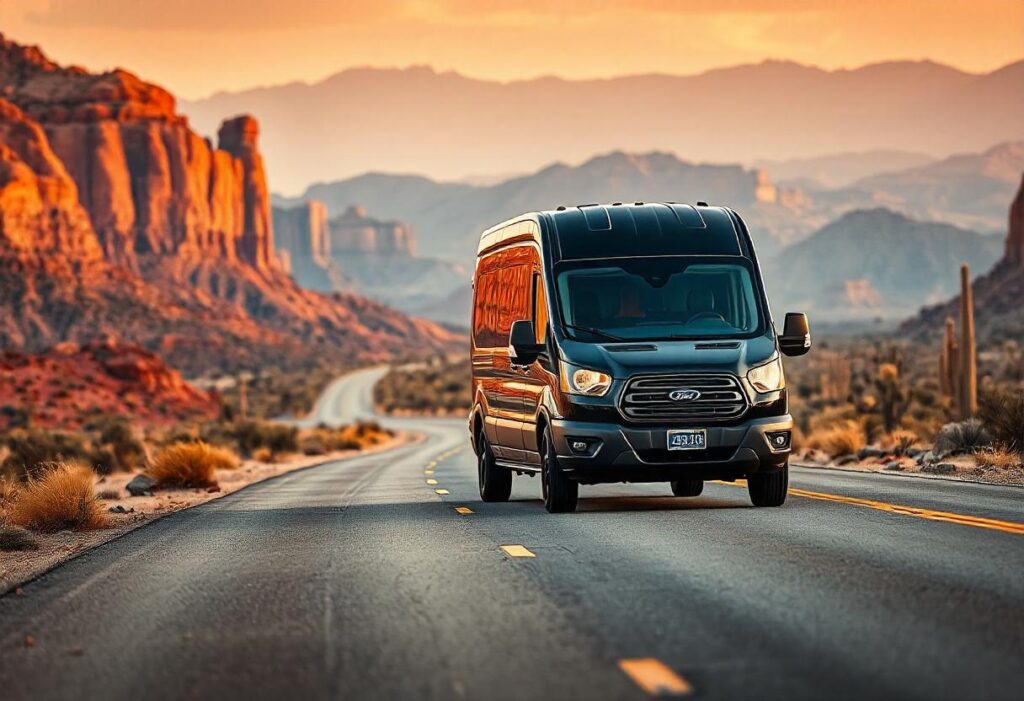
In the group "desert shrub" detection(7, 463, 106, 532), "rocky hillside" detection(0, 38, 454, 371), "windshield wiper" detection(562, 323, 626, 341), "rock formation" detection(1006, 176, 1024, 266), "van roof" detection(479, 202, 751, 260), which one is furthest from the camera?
"rocky hillside" detection(0, 38, 454, 371)

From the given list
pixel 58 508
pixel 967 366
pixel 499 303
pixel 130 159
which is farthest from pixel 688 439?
pixel 130 159

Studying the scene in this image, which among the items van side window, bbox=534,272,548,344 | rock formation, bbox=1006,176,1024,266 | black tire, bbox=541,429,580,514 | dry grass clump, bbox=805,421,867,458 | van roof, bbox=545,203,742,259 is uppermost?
rock formation, bbox=1006,176,1024,266

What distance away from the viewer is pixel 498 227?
18.9 m

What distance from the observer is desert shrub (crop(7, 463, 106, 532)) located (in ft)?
57.4

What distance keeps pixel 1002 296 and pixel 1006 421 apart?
81.0 meters

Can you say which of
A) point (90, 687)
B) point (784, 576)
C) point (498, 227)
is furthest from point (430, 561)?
point (498, 227)

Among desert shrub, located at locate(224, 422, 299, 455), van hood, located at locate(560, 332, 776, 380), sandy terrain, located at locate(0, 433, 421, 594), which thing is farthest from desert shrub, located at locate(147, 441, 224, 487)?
desert shrub, located at locate(224, 422, 299, 455)

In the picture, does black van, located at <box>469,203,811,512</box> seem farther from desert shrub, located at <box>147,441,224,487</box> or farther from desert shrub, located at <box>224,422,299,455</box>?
desert shrub, located at <box>224,422,299,455</box>

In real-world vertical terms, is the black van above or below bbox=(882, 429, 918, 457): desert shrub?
above

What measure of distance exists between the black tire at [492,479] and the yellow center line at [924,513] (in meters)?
3.38

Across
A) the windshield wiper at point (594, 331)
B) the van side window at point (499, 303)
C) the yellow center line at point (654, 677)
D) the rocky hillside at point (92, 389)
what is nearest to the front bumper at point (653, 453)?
the windshield wiper at point (594, 331)

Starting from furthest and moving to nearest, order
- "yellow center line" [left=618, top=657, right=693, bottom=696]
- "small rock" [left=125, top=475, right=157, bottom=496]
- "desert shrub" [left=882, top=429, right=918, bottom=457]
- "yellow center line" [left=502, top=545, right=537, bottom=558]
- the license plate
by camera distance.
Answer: "desert shrub" [left=882, top=429, right=918, bottom=457], "small rock" [left=125, top=475, right=157, bottom=496], the license plate, "yellow center line" [left=502, top=545, right=537, bottom=558], "yellow center line" [left=618, top=657, right=693, bottom=696]

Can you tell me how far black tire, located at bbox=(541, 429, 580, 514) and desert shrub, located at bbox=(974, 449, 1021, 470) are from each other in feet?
30.3

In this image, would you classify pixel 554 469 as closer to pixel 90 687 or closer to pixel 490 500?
pixel 490 500
